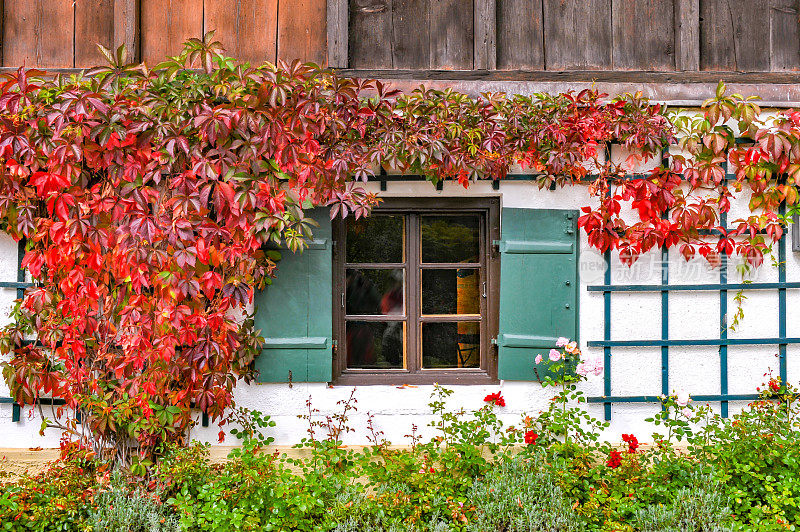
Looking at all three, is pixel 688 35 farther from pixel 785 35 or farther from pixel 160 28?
pixel 160 28

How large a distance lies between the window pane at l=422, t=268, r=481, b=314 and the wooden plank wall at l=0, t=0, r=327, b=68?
158 centimetres

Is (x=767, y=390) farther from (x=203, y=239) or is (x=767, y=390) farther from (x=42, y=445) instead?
(x=42, y=445)

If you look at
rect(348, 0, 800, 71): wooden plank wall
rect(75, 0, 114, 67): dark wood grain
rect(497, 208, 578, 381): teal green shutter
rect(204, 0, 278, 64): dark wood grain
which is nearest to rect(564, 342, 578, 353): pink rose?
rect(497, 208, 578, 381): teal green shutter

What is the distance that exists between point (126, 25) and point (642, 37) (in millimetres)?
3315

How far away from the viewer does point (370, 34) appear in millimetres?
3904

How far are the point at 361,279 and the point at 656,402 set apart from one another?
2.03 meters

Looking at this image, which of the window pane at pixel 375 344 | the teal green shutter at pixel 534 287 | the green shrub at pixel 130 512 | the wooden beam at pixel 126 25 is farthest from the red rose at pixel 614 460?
the wooden beam at pixel 126 25

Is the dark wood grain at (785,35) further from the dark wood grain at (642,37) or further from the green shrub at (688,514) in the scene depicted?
the green shrub at (688,514)

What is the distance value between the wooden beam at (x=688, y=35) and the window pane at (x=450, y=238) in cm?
168

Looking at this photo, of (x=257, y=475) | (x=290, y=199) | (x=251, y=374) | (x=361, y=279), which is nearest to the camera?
(x=257, y=475)

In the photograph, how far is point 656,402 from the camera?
3803mm

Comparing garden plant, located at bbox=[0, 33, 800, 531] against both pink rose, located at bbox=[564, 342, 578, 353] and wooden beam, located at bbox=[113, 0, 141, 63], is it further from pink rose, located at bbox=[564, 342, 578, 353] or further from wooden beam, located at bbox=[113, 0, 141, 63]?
wooden beam, located at bbox=[113, 0, 141, 63]

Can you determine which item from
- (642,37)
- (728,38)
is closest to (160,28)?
(642,37)

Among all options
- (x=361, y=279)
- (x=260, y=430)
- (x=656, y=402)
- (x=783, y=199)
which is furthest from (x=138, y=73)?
(x=783, y=199)
